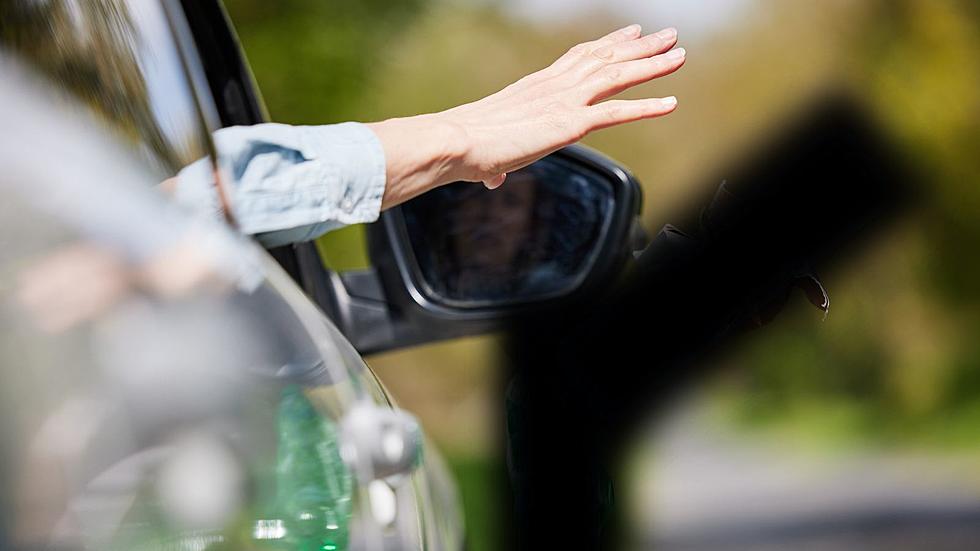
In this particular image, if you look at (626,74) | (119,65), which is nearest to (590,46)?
(626,74)

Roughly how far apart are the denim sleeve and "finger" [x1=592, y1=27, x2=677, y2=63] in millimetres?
310

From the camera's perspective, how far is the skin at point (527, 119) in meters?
1.07

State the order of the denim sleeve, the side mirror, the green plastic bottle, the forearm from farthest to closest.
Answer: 1. the side mirror
2. the forearm
3. the denim sleeve
4. the green plastic bottle

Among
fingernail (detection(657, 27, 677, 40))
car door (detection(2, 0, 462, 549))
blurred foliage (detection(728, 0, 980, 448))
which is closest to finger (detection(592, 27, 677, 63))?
fingernail (detection(657, 27, 677, 40))

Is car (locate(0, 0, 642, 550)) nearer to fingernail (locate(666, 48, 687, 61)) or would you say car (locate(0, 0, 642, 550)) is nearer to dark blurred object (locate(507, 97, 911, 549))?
dark blurred object (locate(507, 97, 911, 549))

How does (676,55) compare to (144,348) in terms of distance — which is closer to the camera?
(144,348)

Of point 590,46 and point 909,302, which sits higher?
point 590,46

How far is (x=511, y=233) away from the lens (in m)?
1.83

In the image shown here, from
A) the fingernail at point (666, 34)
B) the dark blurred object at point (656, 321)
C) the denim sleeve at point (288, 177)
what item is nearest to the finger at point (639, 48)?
the fingernail at point (666, 34)

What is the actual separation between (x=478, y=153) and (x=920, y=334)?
1038 cm

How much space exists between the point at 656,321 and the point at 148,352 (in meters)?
0.70

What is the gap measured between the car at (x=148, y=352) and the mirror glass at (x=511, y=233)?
656mm

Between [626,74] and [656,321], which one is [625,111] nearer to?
[626,74]

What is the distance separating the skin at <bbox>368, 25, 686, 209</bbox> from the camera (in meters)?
1.07
